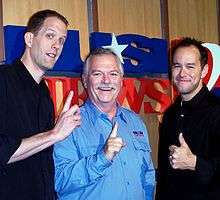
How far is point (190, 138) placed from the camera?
2.59 m

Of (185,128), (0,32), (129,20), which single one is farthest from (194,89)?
(0,32)

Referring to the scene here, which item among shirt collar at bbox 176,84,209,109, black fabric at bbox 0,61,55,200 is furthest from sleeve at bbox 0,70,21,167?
shirt collar at bbox 176,84,209,109

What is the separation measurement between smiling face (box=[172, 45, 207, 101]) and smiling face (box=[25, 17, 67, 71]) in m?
0.84

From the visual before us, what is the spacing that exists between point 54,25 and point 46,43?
110 millimetres

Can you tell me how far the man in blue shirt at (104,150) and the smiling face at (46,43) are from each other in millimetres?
321

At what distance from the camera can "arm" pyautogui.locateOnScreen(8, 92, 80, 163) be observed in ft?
6.34

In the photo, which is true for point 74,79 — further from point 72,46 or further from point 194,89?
point 194,89

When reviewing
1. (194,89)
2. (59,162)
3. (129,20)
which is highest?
(129,20)

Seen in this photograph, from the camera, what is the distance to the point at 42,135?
1972mm

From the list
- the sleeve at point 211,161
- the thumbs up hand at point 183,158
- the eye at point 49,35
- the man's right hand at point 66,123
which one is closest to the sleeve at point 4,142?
the man's right hand at point 66,123

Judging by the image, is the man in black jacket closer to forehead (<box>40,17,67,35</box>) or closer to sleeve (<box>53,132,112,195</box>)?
sleeve (<box>53,132,112,195</box>)

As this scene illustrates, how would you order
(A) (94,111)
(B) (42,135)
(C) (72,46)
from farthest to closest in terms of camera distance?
1. (C) (72,46)
2. (A) (94,111)
3. (B) (42,135)

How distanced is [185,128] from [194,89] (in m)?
0.26

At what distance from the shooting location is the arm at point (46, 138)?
6.34 ft
